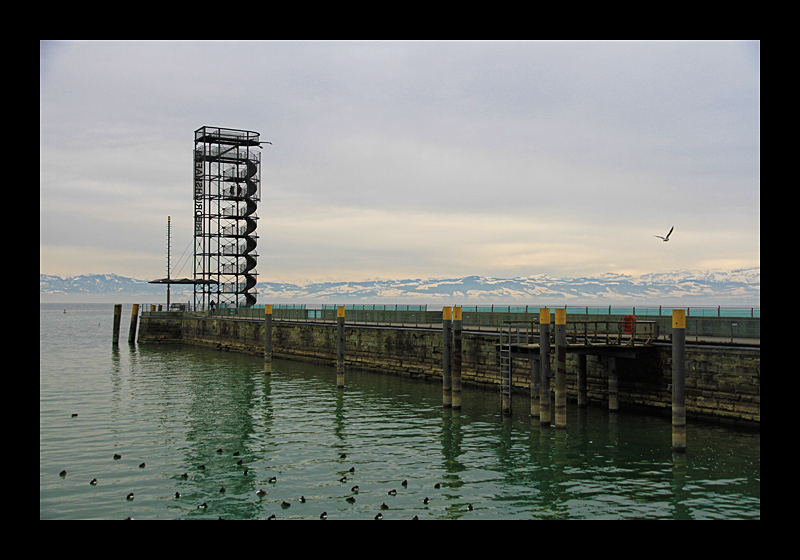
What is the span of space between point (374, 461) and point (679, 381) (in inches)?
378

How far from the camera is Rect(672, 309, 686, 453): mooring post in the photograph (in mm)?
18109

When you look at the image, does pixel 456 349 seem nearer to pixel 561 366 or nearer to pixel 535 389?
pixel 535 389

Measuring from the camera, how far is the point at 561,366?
67.5 ft

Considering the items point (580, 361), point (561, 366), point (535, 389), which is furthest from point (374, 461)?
point (580, 361)

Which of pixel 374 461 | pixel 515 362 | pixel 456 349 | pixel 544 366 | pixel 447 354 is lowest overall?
pixel 374 461

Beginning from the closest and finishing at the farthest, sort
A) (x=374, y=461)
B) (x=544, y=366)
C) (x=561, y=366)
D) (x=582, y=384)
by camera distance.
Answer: (x=374, y=461) < (x=561, y=366) < (x=544, y=366) < (x=582, y=384)

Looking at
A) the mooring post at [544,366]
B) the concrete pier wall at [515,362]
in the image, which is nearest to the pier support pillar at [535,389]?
the mooring post at [544,366]

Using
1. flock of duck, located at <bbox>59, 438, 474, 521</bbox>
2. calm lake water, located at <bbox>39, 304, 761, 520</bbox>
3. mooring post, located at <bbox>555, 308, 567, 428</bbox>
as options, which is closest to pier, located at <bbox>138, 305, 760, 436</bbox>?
mooring post, located at <bbox>555, 308, 567, 428</bbox>

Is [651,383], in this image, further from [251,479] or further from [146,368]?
[146,368]

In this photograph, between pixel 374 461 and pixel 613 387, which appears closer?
pixel 374 461

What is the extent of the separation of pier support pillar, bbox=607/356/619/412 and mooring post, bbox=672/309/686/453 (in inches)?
240

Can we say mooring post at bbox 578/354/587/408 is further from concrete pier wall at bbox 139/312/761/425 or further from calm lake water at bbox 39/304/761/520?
concrete pier wall at bbox 139/312/761/425

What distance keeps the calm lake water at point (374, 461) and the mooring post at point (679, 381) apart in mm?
535
